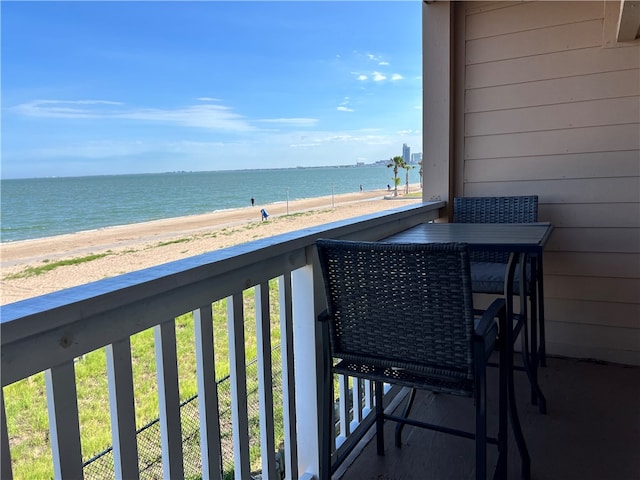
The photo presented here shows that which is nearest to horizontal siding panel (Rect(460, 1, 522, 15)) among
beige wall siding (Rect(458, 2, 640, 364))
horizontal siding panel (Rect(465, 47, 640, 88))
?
beige wall siding (Rect(458, 2, 640, 364))

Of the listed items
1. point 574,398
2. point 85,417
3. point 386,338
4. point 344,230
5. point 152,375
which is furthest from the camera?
point 152,375

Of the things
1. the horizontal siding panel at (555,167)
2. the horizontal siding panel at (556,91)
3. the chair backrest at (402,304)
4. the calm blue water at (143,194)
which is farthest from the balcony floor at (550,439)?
the calm blue water at (143,194)

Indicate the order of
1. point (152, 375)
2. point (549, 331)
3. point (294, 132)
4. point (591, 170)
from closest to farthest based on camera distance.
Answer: point (591, 170) < point (549, 331) < point (152, 375) < point (294, 132)

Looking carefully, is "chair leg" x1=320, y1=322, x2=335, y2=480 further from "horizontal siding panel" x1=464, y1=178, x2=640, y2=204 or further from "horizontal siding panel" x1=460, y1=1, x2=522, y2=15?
"horizontal siding panel" x1=460, y1=1, x2=522, y2=15

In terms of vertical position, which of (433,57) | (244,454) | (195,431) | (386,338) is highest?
(433,57)

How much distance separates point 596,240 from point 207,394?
2397 mm

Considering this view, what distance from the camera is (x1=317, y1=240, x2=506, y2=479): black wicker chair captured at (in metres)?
1.15

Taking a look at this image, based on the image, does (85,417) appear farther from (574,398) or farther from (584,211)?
(584,211)

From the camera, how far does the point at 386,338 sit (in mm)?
1293

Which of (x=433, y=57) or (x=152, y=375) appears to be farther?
(x=152, y=375)

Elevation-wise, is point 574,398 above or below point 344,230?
below

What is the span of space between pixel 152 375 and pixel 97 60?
3345 cm

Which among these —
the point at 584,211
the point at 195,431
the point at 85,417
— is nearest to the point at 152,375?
the point at 85,417

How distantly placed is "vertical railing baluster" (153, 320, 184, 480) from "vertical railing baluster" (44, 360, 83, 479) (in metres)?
0.22
